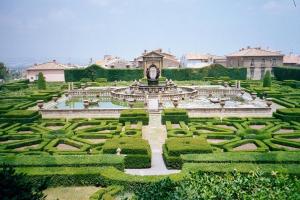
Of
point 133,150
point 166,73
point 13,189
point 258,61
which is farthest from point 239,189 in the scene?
point 258,61

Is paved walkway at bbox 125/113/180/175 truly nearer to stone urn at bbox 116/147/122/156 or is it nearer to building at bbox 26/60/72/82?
stone urn at bbox 116/147/122/156

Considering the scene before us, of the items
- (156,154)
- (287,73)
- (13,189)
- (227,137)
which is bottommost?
(156,154)

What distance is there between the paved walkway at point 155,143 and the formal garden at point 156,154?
2.0 inches

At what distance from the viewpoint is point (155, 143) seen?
19.8 metres

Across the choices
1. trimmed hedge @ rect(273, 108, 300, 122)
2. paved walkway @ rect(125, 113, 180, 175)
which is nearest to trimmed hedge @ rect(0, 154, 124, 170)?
paved walkway @ rect(125, 113, 180, 175)

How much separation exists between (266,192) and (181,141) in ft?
36.1

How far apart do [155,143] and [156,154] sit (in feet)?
7.00

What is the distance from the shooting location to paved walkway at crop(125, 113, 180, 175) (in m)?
15.4

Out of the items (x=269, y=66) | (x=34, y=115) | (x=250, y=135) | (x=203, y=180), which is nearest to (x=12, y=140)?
(x=34, y=115)

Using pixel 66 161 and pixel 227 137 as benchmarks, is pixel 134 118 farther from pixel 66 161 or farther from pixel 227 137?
pixel 66 161

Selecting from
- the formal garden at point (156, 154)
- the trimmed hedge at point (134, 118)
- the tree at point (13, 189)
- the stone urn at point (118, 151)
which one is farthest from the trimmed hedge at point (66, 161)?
the trimmed hedge at point (134, 118)

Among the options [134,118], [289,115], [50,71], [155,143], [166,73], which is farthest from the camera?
Result: [50,71]

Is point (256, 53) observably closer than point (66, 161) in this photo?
No

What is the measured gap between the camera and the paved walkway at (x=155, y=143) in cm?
1536
